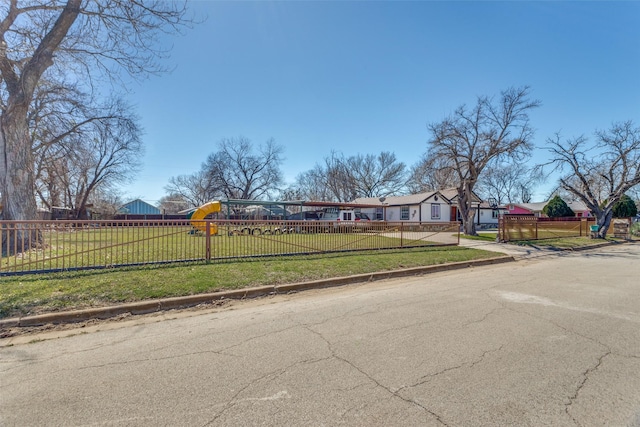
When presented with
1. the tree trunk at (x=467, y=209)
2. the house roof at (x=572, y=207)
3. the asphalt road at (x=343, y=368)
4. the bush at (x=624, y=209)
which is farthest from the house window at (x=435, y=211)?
the house roof at (x=572, y=207)

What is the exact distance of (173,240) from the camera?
10.3 meters

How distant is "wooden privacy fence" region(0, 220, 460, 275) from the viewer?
7672 millimetres

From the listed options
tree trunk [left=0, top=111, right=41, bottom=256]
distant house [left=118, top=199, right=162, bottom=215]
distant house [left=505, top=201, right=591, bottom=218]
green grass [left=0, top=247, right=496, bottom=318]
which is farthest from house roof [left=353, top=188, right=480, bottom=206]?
distant house [left=118, top=199, right=162, bottom=215]

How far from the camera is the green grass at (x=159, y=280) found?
5500mm

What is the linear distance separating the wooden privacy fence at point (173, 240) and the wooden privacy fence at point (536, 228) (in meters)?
6.08

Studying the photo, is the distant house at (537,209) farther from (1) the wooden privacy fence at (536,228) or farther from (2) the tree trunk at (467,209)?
(2) the tree trunk at (467,209)

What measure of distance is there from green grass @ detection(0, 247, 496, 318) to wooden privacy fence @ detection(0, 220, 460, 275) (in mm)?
668

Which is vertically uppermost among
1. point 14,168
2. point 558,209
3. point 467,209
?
point 14,168

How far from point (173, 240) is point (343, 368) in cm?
867

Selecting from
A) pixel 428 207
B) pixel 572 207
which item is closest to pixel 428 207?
pixel 428 207

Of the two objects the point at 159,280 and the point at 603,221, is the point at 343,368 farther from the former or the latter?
the point at 603,221

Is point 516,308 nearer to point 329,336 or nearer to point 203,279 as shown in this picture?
point 329,336

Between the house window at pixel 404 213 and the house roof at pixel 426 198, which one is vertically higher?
the house roof at pixel 426 198

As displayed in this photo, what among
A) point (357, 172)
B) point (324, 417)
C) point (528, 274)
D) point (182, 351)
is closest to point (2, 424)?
point (182, 351)
